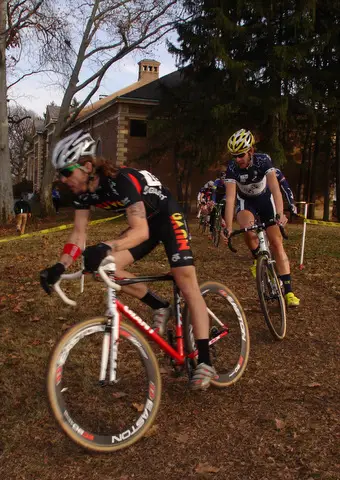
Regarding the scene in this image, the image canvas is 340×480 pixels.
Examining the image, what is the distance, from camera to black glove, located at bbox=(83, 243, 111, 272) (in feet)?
10.3

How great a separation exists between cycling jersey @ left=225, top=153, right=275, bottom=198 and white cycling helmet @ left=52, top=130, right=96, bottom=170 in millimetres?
3184

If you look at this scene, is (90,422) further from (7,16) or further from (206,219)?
(7,16)

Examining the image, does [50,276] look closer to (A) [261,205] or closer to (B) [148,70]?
(A) [261,205]

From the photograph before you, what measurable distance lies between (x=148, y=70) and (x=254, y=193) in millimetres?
49233

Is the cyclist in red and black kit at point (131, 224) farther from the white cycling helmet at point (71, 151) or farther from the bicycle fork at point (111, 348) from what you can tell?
the bicycle fork at point (111, 348)

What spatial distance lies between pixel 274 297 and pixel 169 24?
23.6 m

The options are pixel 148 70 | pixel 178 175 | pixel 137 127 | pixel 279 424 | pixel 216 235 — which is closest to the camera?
pixel 279 424

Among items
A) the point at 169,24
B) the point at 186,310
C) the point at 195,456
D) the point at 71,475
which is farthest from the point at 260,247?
the point at 169,24

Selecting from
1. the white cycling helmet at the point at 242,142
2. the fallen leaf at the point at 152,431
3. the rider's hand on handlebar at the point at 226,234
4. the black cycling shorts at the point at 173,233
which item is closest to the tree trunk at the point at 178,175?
the white cycling helmet at the point at 242,142

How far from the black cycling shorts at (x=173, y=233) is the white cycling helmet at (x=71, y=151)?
815 millimetres

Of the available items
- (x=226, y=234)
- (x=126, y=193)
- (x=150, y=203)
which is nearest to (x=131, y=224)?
(x=126, y=193)

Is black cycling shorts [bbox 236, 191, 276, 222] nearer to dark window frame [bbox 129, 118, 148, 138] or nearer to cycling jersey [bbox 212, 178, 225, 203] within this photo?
cycling jersey [bbox 212, 178, 225, 203]

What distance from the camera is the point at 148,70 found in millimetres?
52375

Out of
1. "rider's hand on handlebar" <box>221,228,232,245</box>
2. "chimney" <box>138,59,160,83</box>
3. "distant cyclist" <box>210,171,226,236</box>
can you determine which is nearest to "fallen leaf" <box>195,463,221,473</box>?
"rider's hand on handlebar" <box>221,228,232,245</box>
